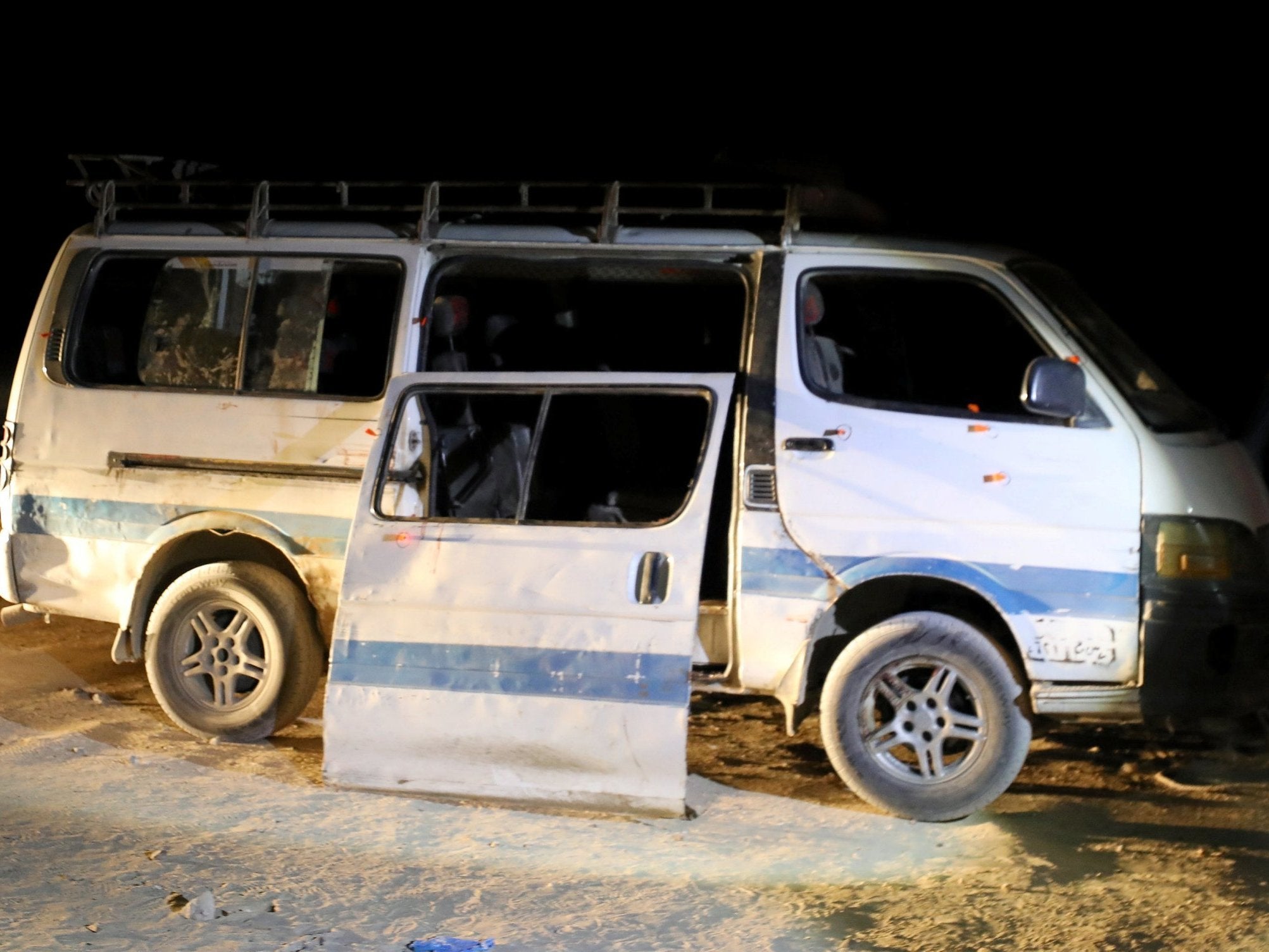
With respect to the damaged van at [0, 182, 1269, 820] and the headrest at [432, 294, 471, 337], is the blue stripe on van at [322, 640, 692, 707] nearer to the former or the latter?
the damaged van at [0, 182, 1269, 820]

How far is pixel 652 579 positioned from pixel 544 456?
1.20 metres

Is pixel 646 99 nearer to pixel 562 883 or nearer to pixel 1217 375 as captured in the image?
pixel 1217 375

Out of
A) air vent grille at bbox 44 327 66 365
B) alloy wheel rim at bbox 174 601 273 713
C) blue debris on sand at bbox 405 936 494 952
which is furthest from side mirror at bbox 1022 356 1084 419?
air vent grille at bbox 44 327 66 365

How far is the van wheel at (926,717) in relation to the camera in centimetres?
478

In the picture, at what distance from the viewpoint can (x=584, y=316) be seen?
6273mm

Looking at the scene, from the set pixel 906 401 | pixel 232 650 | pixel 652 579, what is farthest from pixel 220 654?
pixel 906 401

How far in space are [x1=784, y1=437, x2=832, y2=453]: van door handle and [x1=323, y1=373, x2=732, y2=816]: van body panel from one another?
0.37m

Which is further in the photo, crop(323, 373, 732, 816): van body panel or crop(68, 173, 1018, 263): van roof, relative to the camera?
crop(68, 173, 1018, 263): van roof

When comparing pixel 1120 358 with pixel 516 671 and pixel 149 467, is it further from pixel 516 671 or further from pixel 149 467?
pixel 149 467

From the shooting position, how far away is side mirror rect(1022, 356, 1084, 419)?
461 centimetres

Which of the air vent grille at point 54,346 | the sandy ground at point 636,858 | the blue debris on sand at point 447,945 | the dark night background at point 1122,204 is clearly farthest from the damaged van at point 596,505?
the dark night background at point 1122,204

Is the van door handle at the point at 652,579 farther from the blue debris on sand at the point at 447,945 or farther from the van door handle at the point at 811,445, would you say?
the blue debris on sand at the point at 447,945

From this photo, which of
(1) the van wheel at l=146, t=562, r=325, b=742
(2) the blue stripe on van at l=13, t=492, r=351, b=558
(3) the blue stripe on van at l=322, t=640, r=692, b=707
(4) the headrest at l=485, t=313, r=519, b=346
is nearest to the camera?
(3) the blue stripe on van at l=322, t=640, r=692, b=707

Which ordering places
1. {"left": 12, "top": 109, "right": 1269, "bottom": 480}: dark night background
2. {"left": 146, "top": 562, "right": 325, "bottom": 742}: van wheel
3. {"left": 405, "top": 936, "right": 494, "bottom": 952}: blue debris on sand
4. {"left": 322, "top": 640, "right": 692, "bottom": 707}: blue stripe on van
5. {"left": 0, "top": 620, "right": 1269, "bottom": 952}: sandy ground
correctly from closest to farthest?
{"left": 405, "top": 936, "right": 494, "bottom": 952}: blue debris on sand → {"left": 0, "top": 620, "right": 1269, "bottom": 952}: sandy ground → {"left": 322, "top": 640, "right": 692, "bottom": 707}: blue stripe on van → {"left": 146, "top": 562, "right": 325, "bottom": 742}: van wheel → {"left": 12, "top": 109, "right": 1269, "bottom": 480}: dark night background
